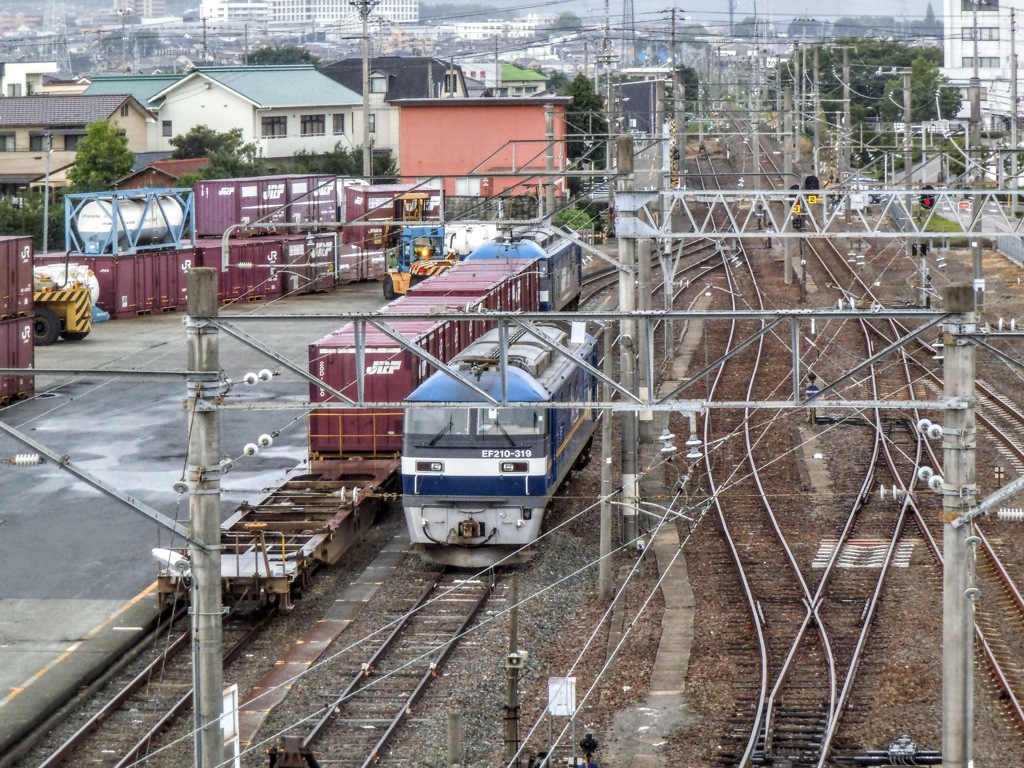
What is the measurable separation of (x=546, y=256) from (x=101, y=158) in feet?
89.7

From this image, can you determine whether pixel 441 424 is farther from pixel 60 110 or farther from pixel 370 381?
pixel 60 110

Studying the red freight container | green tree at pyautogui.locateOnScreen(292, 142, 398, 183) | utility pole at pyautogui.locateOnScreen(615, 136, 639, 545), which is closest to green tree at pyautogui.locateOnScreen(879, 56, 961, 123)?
green tree at pyautogui.locateOnScreen(292, 142, 398, 183)

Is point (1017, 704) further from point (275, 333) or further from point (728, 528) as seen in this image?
point (275, 333)

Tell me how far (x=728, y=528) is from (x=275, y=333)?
818 inches

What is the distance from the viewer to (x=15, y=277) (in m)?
30.8

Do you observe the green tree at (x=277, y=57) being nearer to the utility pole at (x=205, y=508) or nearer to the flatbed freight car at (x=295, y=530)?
the flatbed freight car at (x=295, y=530)

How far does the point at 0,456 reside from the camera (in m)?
25.5

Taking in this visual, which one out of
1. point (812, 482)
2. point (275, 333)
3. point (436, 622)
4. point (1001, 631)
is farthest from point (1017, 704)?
point (275, 333)

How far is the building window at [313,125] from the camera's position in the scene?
72.1 m

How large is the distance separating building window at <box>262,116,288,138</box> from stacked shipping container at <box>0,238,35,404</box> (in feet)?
133

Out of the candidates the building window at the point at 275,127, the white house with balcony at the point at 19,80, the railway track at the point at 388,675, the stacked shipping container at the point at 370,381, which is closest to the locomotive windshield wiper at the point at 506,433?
the railway track at the point at 388,675

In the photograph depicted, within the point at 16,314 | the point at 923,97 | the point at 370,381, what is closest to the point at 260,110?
the point at 923,97

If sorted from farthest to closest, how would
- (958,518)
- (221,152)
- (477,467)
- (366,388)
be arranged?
(221,152), (366,388), (477,467), (958,518)

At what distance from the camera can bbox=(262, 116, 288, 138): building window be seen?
233 feet
